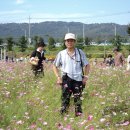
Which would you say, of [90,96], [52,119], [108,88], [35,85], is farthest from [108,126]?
[35,85]

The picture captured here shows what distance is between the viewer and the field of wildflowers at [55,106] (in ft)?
14.0

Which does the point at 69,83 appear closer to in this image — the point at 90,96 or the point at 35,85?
the point at 90,96

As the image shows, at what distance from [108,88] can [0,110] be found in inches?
126

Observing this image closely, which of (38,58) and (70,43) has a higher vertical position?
(70,43)

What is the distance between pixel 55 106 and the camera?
22.5 ft

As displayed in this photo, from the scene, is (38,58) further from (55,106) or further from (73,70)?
(73,70)

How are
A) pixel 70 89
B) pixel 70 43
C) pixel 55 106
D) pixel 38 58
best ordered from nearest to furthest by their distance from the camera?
pixel 70 43 → pixel 70 89 → pixel 55 106 → pixel 38 58

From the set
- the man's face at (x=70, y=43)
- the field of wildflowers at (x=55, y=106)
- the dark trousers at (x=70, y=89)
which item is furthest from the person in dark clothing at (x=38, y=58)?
the man's face at (x=70, y=43)

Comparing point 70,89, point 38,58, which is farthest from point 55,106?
point 38,58

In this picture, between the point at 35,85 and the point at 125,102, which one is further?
the point at 35,85

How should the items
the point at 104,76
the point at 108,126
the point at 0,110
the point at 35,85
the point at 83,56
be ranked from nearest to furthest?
the point at 108,126
the point at 0,110
the point at 83,56
the point at 35,85
the point at 104,76

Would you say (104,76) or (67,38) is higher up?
(67,38)

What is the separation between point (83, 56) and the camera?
5.93 meters

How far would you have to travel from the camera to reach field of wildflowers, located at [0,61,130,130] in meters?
4.25
